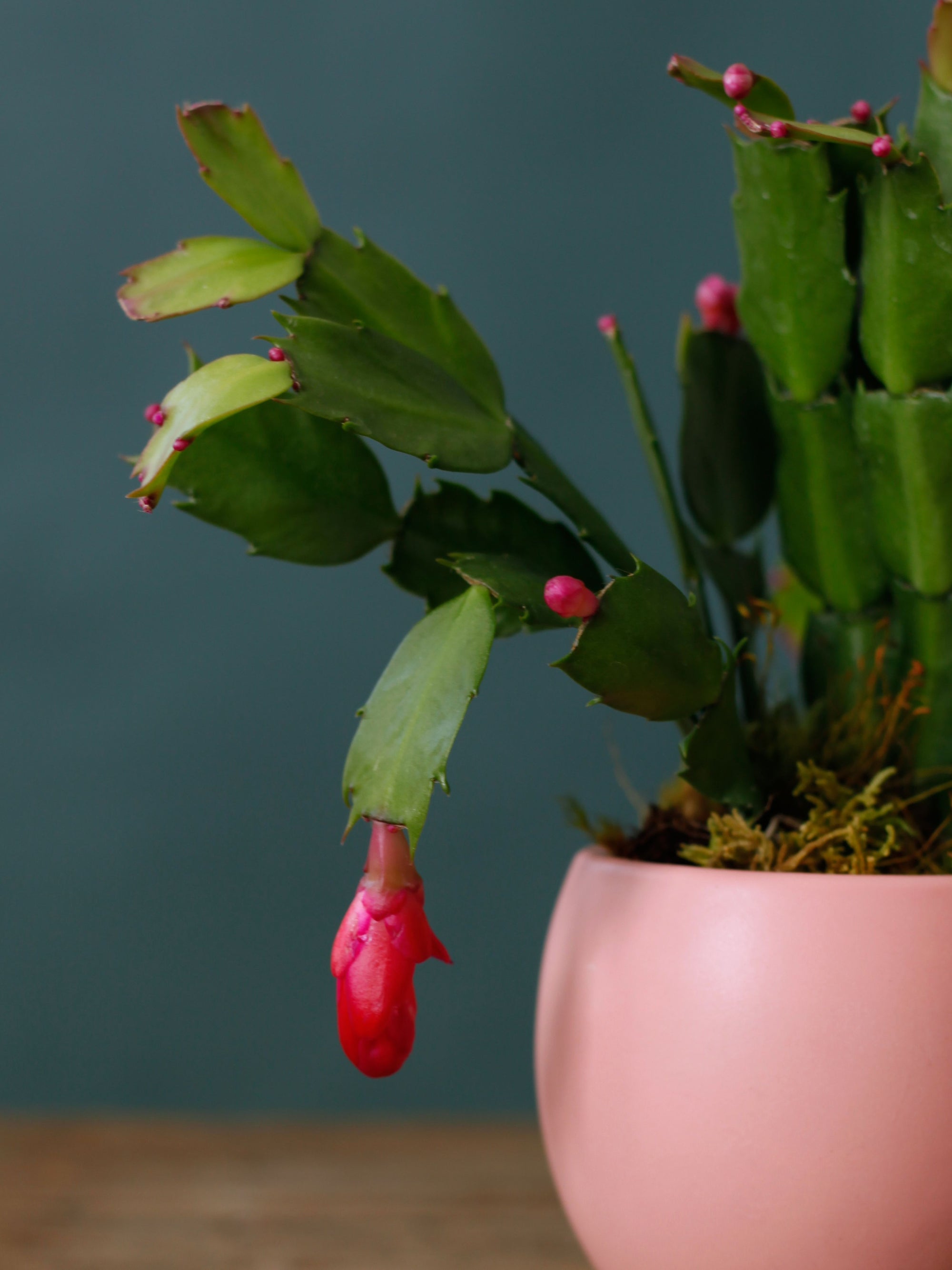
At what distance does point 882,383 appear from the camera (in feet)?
1.97

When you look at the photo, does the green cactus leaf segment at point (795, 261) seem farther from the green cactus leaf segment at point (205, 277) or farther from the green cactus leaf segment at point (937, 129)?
the green cactus leaf segment at point (205, 277)

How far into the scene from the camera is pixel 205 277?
539mm

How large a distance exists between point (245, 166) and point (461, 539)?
8.1 inches

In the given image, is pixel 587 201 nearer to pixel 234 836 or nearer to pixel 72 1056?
pixel 234 836

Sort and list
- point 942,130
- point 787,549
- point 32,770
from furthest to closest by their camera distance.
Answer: point 32,770
point 787,549
point 942,130

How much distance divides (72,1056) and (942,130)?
1.23 metres

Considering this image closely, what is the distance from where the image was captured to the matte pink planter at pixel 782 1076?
48 centimetres

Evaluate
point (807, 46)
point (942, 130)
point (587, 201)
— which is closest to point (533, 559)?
point (942, 130)

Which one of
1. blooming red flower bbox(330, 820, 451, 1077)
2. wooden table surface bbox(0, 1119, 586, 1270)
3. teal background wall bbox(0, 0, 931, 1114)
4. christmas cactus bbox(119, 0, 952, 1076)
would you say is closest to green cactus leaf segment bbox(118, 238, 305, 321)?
christmas cactus bbox(119, 0, 952, 1076)

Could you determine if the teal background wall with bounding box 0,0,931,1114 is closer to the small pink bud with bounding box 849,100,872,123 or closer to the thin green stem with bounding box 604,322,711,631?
the thin green stem with bounding box 604,322,711,631

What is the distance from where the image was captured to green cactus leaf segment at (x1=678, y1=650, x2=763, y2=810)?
0.54 m

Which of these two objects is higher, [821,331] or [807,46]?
[807,46]

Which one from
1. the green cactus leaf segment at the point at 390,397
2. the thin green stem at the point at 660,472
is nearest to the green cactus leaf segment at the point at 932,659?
the thin green stem at the point at 660,472

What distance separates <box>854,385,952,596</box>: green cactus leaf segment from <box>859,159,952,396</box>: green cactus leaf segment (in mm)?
14
